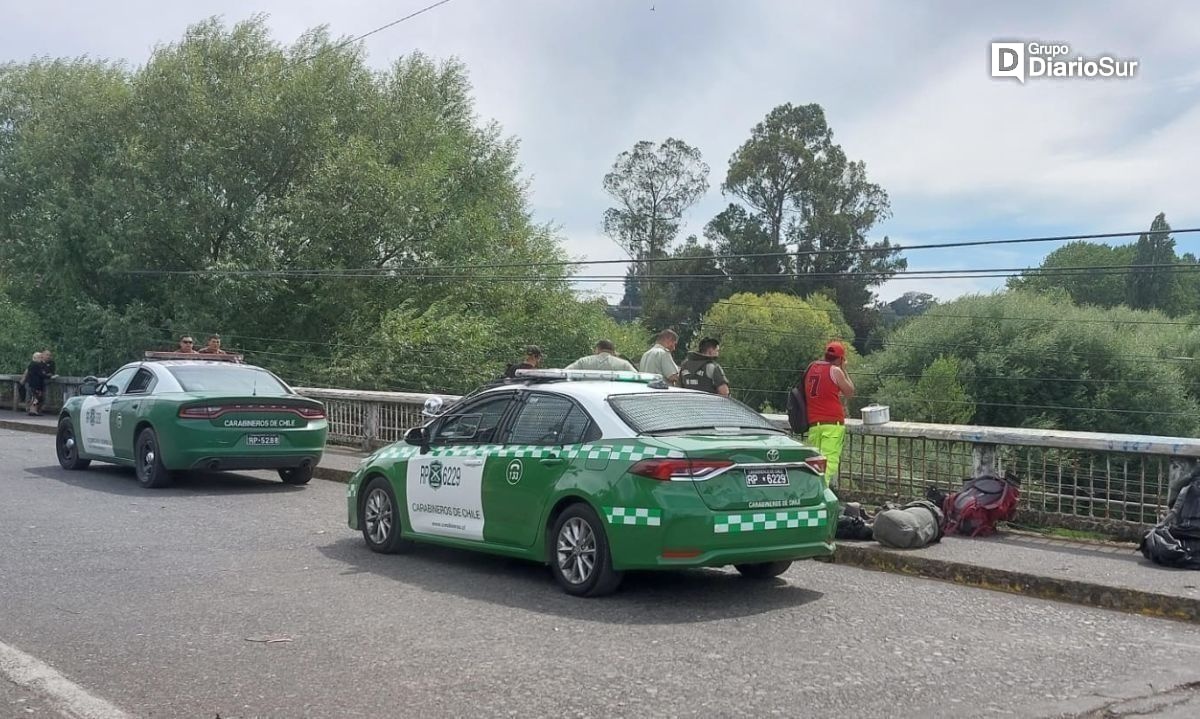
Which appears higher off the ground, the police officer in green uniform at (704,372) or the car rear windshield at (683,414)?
the police officer in green uniform at (704,372)

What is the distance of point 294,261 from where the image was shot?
32969 millimetres

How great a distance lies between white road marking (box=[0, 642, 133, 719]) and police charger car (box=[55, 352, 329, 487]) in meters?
7.09

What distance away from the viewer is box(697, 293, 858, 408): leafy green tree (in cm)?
6669

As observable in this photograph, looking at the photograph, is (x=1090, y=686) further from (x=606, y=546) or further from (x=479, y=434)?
(x=479, y=434)

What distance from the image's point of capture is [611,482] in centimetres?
745

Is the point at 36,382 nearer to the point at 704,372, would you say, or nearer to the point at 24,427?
the point at 24,427

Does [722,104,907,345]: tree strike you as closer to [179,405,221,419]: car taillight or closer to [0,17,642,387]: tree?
[0,17,642,387]: tree

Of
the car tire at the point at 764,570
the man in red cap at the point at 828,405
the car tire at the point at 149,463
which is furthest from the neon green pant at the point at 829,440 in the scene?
the car tire at the point at 149,463

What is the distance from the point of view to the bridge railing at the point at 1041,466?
31.2 feet

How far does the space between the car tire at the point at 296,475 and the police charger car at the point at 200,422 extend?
1 cm

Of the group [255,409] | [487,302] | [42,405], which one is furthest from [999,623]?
[487,302]

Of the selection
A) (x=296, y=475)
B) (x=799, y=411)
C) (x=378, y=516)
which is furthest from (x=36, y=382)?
(x=799, y=411)

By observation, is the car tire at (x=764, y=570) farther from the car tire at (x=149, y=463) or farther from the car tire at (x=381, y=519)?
the car tire at (x=149, y=463)

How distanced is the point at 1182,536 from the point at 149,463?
35.4 feet
